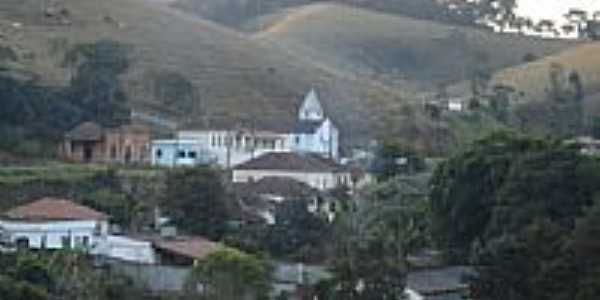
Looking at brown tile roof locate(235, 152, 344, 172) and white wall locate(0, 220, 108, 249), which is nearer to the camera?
white wall locate(0, 220, 108, 249)

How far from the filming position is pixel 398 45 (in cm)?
10144

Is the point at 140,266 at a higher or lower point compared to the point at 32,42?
lower

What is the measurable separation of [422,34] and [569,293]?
7392 centimetres

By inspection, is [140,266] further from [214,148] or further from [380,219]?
[214,148]

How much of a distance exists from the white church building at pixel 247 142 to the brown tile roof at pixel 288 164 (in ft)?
6.18

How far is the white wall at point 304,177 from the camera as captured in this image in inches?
2088

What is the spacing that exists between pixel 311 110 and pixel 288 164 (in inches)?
481

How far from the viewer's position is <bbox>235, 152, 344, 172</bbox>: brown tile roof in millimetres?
53875

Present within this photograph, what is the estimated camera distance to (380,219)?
4291 centimetres

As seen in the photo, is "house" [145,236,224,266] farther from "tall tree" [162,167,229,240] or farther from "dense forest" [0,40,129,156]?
"dense forest" [0,40,129,156]

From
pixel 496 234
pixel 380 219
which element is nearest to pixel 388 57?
pixel 380 219

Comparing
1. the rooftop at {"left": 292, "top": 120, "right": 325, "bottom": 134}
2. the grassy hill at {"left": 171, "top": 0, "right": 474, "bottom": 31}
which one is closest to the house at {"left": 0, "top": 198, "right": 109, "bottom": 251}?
the rooftop at {"left": 292, "top": 120, "right": 325, "bottom": 134}

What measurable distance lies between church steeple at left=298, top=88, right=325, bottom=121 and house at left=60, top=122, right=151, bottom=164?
10.9m

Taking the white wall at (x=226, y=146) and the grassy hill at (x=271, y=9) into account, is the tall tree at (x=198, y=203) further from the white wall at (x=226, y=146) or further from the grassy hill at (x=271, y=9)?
the grassy hill at (x=271, y=9)
